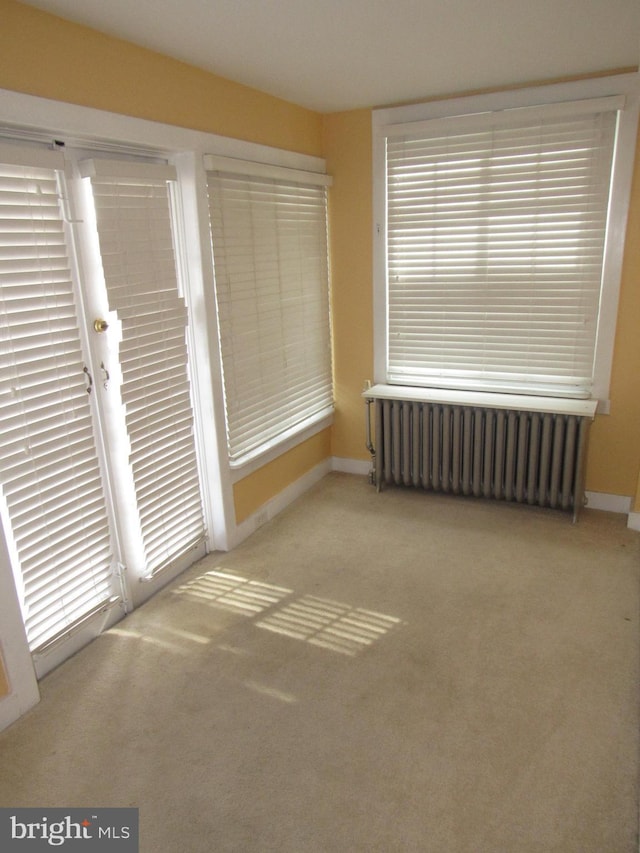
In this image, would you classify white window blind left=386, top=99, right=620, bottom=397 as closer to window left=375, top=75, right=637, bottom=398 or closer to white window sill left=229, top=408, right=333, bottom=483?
window left=375, top=75, right=637, bottom=398

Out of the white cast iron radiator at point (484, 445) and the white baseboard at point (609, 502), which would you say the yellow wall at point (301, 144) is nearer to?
the white baseboard at point (609, 502)

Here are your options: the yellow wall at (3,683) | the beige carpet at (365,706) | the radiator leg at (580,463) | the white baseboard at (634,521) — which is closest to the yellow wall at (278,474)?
the beige carpet at (365,706)

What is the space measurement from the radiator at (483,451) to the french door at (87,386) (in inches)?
60.2

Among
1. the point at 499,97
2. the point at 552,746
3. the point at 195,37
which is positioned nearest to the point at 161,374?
the point at 195,37

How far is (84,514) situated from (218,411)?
935mm

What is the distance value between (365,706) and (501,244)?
2.78 metres

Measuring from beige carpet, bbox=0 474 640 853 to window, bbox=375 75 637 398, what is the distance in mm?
1184

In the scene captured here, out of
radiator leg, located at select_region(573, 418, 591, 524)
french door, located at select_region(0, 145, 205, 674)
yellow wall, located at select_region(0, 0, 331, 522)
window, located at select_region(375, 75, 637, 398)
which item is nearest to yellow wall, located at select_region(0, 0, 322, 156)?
yellow wall, located at select_region(0, 0, 331, 522)

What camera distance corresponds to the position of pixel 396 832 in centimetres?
183

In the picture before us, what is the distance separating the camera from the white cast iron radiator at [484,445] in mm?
3625

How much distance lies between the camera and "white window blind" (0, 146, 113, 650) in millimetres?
2184

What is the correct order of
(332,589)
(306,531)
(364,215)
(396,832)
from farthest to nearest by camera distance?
1. (364,215)
2. (306,531)
3. (332,589)
4. (396,832)

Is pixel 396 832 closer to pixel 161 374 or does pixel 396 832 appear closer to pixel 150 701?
pixel 150 701

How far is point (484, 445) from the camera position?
3.88 m
